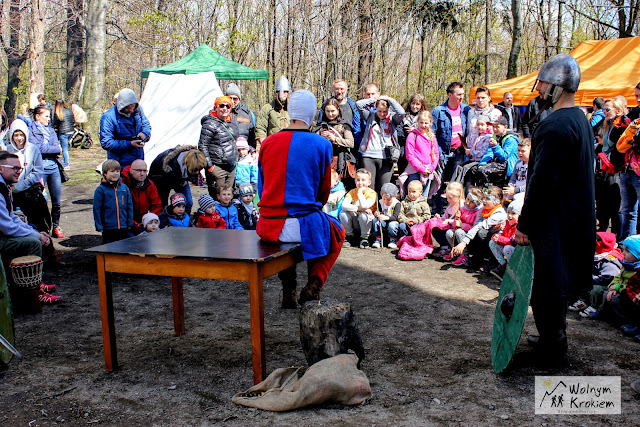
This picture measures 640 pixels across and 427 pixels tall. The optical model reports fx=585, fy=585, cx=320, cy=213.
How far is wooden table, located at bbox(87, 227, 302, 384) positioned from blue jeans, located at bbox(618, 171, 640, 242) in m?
4.07

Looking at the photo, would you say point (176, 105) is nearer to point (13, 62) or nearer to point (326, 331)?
point (326, 331)

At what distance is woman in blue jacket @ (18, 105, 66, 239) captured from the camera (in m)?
7.48

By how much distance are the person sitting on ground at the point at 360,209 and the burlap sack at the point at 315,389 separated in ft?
13.4

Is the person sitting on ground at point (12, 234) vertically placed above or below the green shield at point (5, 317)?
above

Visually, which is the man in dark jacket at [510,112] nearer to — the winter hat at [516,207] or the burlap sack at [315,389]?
the winter hat at [516,207]

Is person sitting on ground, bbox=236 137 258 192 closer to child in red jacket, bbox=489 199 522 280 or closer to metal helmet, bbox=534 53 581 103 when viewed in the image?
child in red jacket, bbox=489 199 522 280

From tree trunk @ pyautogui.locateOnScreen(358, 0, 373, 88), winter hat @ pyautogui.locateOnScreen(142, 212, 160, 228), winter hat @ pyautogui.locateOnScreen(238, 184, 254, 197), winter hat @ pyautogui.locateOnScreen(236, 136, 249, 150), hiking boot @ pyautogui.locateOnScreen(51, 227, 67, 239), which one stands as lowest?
hiking boot @ pyautogui.locateOnScreen(51, 227, 67, 239)

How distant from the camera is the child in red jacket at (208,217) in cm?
654

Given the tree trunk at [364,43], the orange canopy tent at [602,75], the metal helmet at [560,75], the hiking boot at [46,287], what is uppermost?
the tree trunk at [364,43]

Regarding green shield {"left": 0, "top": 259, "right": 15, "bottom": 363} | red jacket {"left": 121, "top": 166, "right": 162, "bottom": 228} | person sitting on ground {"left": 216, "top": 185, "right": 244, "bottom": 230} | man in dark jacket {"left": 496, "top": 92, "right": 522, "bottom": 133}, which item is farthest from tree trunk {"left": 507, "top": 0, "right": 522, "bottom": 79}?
green shield {"left": 0, "top": 259, "right": 15, "bottom": 363}

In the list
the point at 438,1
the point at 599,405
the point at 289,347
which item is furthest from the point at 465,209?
the point at 438,1

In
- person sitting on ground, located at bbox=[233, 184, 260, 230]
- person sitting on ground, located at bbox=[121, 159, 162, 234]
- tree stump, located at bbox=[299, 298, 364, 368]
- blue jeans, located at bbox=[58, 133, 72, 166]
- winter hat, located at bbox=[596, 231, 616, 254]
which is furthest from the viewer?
blue jeans, located at bbox=[58, 133, 72, 166]

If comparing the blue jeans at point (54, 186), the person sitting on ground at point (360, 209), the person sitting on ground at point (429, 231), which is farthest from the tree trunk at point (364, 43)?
the blue jeans at point (54, 186)

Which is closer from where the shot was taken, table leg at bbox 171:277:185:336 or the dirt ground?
the dirt ground
